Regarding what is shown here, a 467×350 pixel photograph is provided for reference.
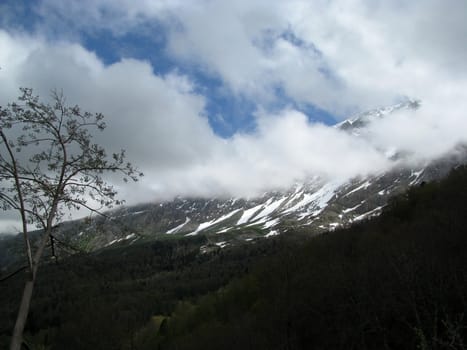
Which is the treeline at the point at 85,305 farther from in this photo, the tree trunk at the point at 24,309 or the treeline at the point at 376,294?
the treeline at the point at 376,294

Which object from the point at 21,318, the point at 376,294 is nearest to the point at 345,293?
the point at 376,294

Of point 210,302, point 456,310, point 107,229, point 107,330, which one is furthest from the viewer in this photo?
point 210,302

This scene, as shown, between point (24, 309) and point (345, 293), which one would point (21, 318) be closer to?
point (24, 309)

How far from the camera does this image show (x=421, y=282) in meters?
21.6

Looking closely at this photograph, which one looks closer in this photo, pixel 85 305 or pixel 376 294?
pixel 376 294

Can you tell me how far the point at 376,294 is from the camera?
26.2 meters

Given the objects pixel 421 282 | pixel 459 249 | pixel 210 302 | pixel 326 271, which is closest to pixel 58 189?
pixel 421 282

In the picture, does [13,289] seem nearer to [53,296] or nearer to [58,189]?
[58,189]

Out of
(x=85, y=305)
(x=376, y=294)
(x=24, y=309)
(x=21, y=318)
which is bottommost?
(x=376, y=294)

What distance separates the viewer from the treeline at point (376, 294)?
63.1 feet

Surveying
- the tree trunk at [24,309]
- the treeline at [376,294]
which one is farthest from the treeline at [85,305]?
the treeline at [376,294]

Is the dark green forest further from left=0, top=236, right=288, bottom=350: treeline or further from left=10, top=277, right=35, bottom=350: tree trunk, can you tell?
left=10, top=277, right=35, bottom=350: tree trunk

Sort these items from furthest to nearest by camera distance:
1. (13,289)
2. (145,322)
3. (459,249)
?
(145,322) → (459,249) → (13,289)

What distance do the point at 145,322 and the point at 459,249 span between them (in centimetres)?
12042
